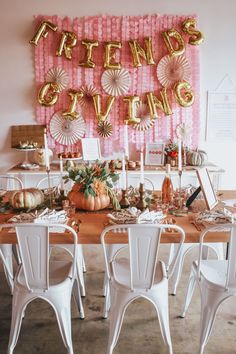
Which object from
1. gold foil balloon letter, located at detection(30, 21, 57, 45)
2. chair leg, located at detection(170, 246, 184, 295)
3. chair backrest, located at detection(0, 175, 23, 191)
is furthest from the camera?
gold foil balloon letter, located at detection(30, 21, 57, 45)

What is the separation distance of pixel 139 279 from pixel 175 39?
2910 mm

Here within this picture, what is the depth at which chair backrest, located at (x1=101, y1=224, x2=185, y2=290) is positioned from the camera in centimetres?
161

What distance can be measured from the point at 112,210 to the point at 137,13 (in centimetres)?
253

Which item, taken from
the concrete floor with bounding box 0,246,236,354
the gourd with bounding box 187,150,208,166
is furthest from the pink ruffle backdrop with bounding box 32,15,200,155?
the concrete floor with bounding box 0,246,236,354

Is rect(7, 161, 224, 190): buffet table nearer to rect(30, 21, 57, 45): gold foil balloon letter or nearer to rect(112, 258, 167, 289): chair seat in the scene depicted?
rect(30, 21, 57, 45): gold foil balloon letter

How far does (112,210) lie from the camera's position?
7.32ft

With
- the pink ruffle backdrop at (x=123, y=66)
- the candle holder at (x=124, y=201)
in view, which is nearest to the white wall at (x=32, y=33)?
the pink ruffle backdrop at (x=123, y=66)

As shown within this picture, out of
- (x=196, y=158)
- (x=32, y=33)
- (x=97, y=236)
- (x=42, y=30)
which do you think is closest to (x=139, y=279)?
(x=97, y=236)

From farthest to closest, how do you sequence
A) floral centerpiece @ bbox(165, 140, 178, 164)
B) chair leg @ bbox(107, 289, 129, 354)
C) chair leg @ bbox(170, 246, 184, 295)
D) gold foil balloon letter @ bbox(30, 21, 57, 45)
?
floral centerpiece @ bbox(165, 140, 178, 164) → gold foil balloon letter @ bbox(30, 21, 57, 45) → chair leg @ bbox(170, 246, 184, 295) → chair leg @ bbox(107, 289, 129, 354)

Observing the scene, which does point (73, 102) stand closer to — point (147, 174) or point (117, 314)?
point (147, 174)

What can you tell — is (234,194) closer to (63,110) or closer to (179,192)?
(179,192)

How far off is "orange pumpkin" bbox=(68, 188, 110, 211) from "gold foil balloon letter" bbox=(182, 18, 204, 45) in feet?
7.78

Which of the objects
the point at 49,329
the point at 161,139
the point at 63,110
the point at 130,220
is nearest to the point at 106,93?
the point at 63,110

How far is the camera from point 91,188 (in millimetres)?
→ 2162
